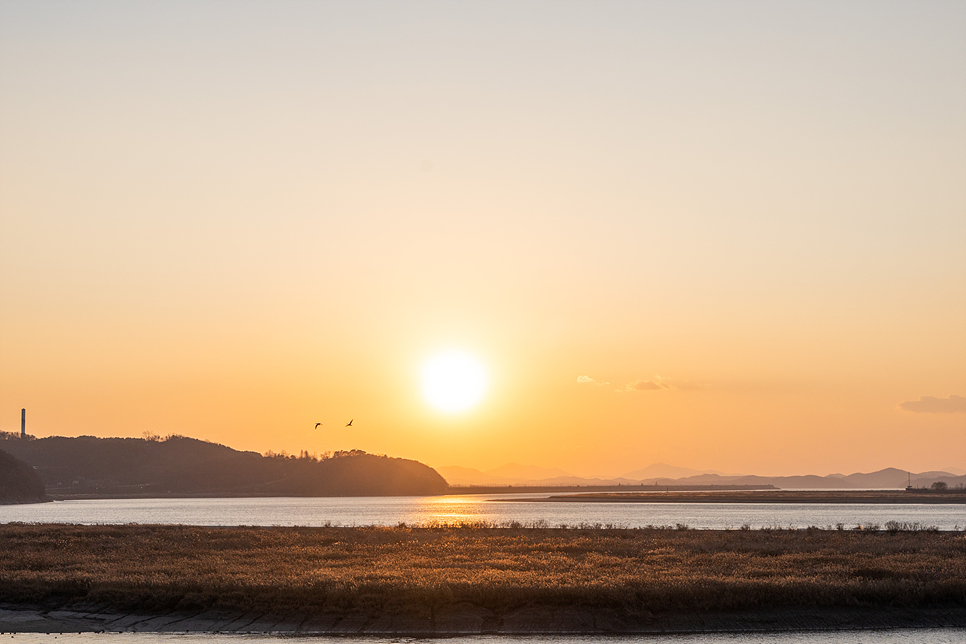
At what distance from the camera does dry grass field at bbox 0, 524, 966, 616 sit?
4147 cm

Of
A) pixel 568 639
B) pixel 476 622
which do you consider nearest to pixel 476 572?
pixel 476 622

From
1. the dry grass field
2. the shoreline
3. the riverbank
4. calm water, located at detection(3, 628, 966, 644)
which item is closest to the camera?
calm water, located at detection(3, 628, 966, 644)

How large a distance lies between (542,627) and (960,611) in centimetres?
1980

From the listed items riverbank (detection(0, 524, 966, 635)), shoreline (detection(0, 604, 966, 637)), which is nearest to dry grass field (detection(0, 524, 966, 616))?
riverbank (detection(0, 524, 966, 635))

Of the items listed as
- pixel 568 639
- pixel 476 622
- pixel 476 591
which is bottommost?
pixel 568 639

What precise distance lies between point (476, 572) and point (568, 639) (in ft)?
35.4

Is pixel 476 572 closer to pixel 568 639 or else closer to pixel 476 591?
pixel 476 591

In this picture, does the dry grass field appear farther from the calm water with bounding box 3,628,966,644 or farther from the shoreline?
the calm water with bounding box 3,628,966,644

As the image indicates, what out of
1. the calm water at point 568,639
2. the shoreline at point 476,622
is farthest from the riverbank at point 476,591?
the calm water at point 568,639

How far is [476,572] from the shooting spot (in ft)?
157

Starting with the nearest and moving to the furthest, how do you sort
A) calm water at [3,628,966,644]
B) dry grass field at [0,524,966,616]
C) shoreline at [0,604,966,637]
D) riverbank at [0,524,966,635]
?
calm water at [3,628,966,644], shoreline at [0,604,966,637], riverbank at [0,524,966,635], dry grass field at [0,524,966,616]

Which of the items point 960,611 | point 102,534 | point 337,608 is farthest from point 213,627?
point 102,534

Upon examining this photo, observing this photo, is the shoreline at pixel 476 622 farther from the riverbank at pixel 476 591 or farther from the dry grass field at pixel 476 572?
the dry grass field at pixel 476 572

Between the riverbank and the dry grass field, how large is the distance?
4.1 inches
